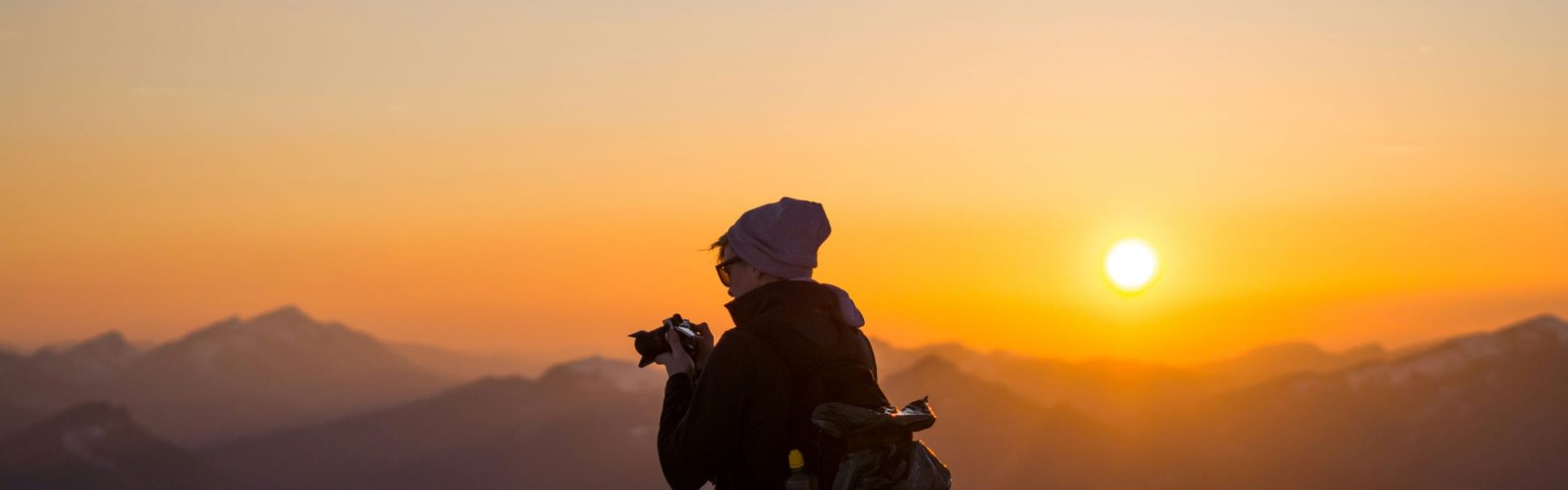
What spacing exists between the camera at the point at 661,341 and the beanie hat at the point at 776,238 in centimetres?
54

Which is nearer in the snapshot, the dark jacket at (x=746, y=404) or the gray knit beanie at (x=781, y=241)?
the dark jacket at (x=746, y=404)

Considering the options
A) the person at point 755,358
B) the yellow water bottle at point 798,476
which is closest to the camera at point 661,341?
the person at point 755,358

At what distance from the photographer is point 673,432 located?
6.99 metres

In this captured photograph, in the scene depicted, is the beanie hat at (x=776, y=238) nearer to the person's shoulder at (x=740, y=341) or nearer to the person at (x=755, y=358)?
the person at (x=755, y=358)

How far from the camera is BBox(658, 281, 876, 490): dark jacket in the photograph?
684 cm

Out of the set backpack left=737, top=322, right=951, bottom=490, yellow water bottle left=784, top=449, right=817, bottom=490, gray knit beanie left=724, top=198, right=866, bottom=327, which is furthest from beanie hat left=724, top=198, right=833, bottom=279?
yellow water bottle left=784, top=449, right=817, bottom=490

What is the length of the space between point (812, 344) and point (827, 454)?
1.68 feet

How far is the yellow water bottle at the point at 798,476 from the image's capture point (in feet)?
22.5

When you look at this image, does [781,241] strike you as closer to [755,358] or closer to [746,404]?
[755,358]

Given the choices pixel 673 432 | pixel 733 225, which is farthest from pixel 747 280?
pixel 673 432

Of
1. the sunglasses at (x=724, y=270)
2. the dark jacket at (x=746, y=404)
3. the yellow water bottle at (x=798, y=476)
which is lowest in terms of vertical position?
the yellow water bottle at (x=798, y=476)

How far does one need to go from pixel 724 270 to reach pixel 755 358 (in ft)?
1.92

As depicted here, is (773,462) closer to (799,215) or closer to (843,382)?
(843,382)

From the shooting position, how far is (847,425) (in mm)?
6797
